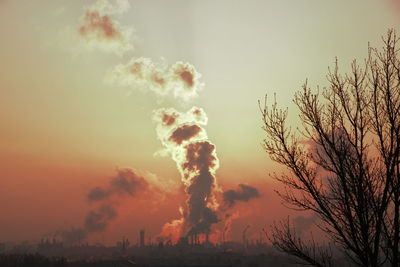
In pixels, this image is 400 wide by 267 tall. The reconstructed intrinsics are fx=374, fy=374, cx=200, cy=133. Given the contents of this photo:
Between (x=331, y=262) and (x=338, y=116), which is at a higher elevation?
(x=338, y=116)

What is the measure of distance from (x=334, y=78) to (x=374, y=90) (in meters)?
0.85

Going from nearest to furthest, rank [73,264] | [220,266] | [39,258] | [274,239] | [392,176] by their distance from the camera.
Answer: [392,176], [274,239], [39,258], [73,264], [220,266]

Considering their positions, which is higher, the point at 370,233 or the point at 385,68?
the point at 385,68

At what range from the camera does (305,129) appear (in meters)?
8.13

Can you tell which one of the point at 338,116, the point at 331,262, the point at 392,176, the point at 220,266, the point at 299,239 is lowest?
the point at 220,266

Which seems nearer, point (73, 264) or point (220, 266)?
point (73, 264)

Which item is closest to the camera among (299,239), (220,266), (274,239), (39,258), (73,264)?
(299,239)

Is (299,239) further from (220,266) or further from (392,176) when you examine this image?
(220,266)

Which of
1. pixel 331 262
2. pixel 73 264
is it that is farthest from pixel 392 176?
pixel 73 264

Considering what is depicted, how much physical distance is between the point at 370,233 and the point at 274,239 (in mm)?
2043

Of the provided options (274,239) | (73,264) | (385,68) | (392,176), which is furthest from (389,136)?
(73,264)

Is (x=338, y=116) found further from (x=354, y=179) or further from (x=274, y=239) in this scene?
(x=274, y=239)

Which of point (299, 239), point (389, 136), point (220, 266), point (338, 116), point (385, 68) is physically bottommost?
point (220, 266)

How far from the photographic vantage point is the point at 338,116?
7805 mm
